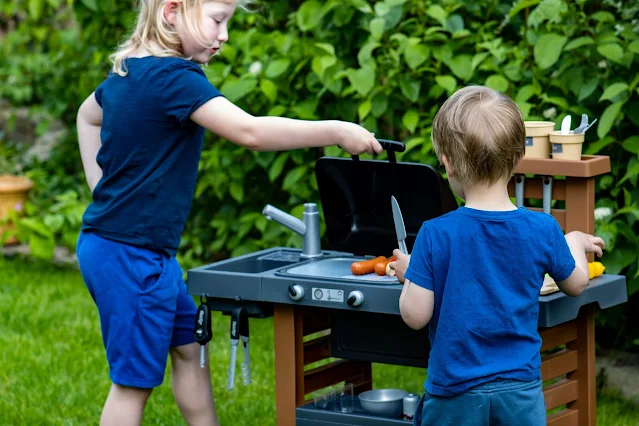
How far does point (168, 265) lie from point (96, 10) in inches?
109

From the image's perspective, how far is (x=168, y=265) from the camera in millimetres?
2992

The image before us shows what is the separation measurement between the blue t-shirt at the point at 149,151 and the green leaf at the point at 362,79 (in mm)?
1318

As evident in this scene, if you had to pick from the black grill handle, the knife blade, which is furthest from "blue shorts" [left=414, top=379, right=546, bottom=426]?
the black grill handle

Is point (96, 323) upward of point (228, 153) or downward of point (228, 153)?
downward

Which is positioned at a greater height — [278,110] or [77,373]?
[278,110]

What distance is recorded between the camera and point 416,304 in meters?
2.46

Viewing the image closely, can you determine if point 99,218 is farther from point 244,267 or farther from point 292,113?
point 292,113

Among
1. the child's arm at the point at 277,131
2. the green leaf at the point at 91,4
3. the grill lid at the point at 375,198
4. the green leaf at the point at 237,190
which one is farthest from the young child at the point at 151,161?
the green leaf at the point at 91,4

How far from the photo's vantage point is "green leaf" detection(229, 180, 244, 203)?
496cm

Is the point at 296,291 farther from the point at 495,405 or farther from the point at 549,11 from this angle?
the point at 549,11

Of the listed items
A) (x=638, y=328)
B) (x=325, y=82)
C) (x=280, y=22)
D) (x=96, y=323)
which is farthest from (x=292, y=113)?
(x=638, y=328)

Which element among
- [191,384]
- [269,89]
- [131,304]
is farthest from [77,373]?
[131,304]

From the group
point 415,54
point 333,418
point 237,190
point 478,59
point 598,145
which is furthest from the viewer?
point 237,190

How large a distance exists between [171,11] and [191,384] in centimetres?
107
